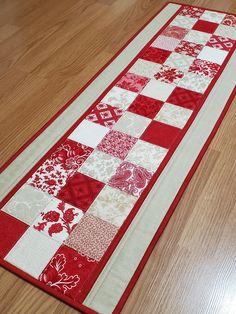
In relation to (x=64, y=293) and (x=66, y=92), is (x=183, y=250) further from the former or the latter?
(x=66, y=92)

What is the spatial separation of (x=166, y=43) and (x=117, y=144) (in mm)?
814

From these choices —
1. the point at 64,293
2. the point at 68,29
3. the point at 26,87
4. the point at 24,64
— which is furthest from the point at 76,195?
the point at 68,29

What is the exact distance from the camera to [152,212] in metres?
1.24

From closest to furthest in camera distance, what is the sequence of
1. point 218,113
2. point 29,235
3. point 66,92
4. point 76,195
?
1. point 29,235
2. point 76,195
3. point 218,113
4. point 66,92

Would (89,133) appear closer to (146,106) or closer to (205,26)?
(146,106)

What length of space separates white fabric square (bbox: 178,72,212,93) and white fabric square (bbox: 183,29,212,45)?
0.30m

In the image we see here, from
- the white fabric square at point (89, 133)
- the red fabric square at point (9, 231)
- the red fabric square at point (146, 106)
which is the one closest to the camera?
the red fabric square at point (9, 231)

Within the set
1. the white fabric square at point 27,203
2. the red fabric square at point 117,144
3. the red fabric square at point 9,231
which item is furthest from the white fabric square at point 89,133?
the red fabric square at point 9,231

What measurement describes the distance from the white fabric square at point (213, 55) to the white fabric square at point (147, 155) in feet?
2.27

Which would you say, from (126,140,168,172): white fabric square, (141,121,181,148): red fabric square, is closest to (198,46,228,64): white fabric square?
(141,121,181,148): red fabric square

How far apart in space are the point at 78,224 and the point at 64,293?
24cm

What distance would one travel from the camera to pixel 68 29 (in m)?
2.15

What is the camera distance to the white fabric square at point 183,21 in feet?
6.88

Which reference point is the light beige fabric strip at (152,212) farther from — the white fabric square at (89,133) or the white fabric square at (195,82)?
the white fabric square at (89,133)
